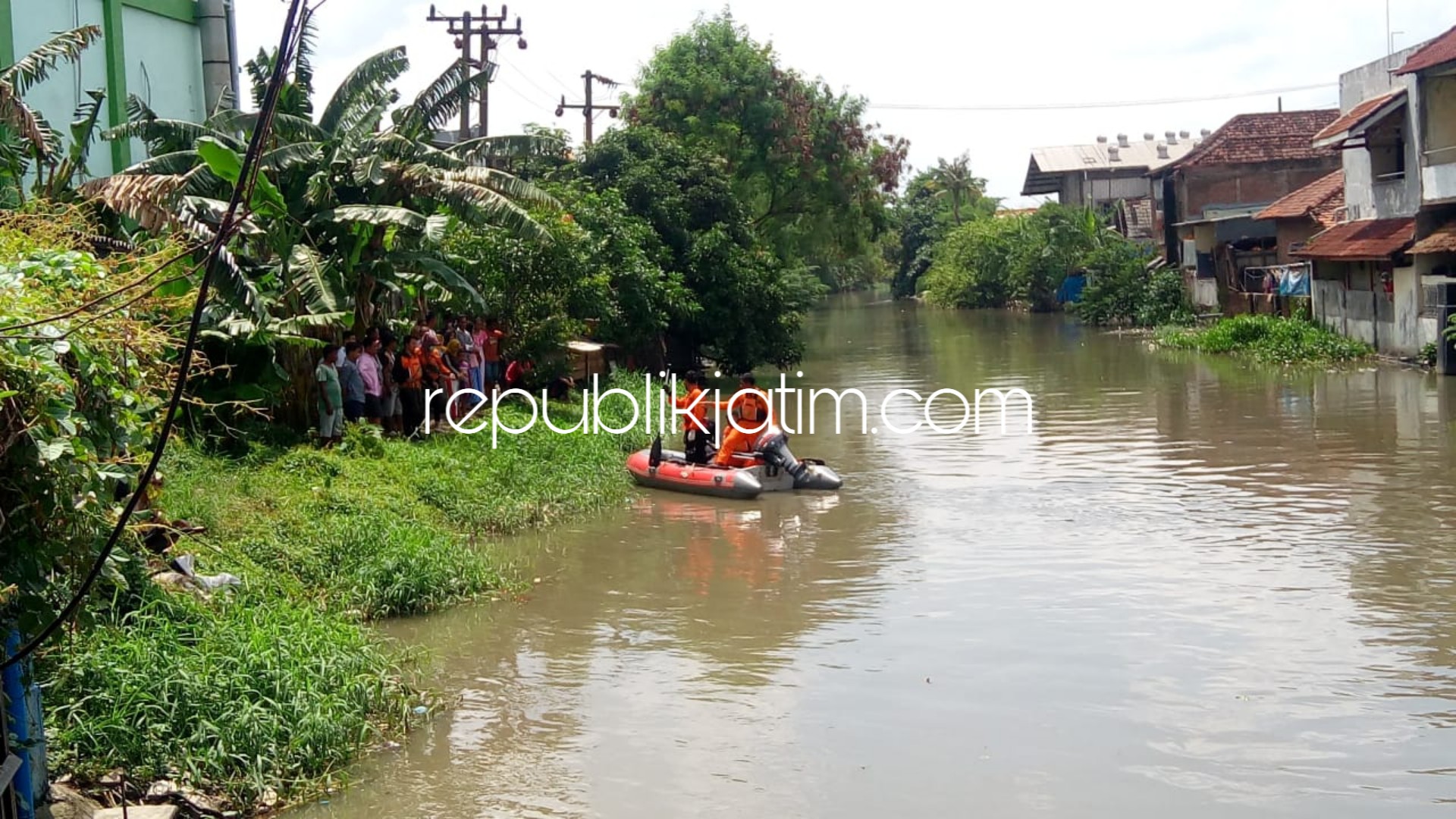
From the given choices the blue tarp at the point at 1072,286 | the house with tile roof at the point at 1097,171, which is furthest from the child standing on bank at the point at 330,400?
the house with tile roof at the point at 1097,171

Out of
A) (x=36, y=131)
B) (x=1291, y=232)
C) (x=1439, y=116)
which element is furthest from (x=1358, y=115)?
(x=36, y=131)

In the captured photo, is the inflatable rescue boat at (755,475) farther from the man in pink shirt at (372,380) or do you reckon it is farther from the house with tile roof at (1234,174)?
the house with tile roof at (1234,174)

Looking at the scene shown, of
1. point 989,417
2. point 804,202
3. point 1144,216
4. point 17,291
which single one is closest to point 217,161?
point 17,291

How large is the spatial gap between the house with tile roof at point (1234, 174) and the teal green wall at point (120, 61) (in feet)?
105

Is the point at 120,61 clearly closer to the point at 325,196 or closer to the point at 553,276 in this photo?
the point at 325,196

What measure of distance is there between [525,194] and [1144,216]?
42426 mm

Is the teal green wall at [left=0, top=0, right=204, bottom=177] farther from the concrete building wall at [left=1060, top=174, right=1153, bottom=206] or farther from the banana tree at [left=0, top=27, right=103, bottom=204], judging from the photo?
the concrete building wall at [left=1060, top=174, right=1153, bottom=206]

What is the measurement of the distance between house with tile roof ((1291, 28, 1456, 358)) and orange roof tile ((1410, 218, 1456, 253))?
30mm

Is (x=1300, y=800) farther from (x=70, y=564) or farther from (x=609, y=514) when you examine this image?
(x=609, y=514)

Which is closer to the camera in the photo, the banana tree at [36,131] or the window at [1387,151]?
the banana tree at [36,131]

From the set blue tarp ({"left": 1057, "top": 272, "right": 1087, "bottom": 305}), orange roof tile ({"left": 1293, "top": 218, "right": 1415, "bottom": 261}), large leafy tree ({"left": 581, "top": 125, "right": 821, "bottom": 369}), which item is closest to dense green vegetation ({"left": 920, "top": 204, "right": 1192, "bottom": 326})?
blue tarp ({"left": 1057, "top": 272, "right": 1087, "bottom": 305})

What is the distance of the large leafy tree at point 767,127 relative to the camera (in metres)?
37.3

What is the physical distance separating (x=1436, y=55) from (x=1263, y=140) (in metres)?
21.5

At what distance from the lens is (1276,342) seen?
3291 cm
